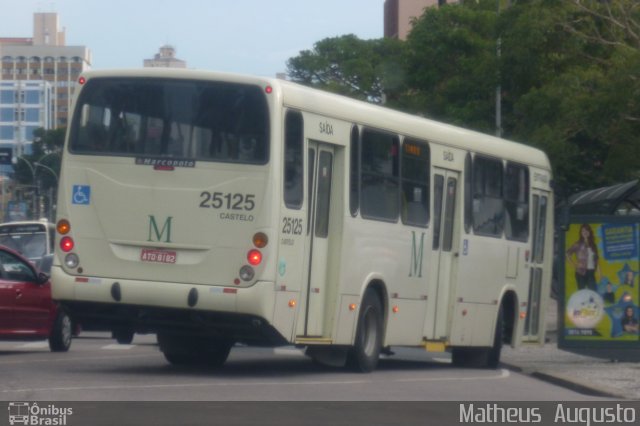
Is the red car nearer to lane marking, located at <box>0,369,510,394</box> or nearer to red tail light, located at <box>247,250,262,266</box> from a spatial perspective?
lane marking, located at <box>0,369,510,394</box>

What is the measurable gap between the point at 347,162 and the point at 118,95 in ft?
8.94

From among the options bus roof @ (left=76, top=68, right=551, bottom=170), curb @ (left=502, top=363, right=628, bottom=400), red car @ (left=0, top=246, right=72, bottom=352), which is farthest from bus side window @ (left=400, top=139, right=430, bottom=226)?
red car @ (left=0, top=246, right=72, bottom=352)

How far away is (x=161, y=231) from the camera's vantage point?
45.5ft

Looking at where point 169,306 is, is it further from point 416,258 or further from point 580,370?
point 580,370

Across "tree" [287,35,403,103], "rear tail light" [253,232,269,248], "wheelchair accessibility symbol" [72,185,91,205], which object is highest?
"tree" [287,35,403,103]

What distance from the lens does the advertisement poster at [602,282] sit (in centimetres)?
1889

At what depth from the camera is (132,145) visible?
1417cm

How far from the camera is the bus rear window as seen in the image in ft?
45.3

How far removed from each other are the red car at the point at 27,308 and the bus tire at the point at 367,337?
485 centimetres

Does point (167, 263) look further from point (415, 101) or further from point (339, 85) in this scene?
point (339, 85)

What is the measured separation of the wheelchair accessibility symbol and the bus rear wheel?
2332 millimetres

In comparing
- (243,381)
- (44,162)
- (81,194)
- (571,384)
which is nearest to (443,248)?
(571,384)
